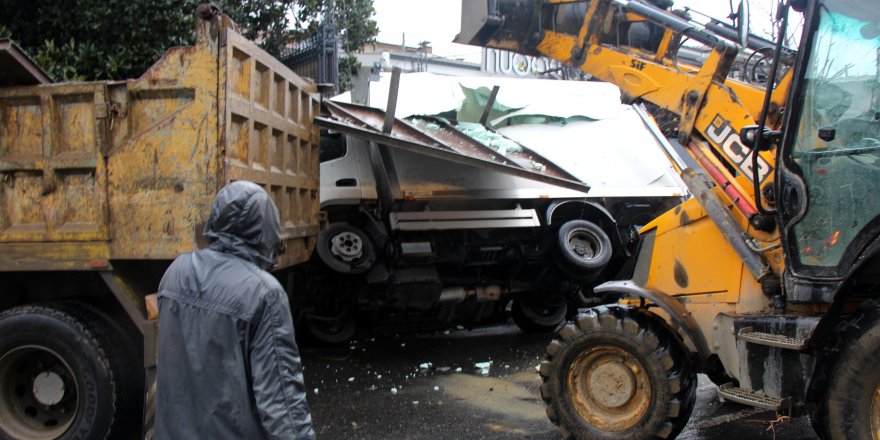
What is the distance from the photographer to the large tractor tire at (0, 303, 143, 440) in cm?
390

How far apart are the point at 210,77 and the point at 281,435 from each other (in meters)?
2.54

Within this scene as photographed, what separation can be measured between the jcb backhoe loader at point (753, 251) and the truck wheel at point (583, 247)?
2035 mm

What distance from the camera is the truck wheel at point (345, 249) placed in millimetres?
6309

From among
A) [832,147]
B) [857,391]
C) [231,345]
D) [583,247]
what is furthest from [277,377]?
[583,247]

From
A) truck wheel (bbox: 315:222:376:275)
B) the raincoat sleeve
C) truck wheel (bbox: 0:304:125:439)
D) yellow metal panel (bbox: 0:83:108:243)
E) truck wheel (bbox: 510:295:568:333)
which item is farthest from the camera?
truck wheel (bbox: 510:295:568:333)

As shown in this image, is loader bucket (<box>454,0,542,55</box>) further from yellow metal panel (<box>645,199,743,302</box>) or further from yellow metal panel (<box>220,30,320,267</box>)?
yellow metal panel (<box>645,199,743,302</box>)

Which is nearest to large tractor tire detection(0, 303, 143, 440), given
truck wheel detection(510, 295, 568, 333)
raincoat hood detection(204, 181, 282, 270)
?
raincoat hood detection(204, 181, 282, 270)

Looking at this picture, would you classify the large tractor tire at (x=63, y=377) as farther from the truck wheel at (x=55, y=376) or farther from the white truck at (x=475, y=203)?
the white truck at (x=475, y=203)

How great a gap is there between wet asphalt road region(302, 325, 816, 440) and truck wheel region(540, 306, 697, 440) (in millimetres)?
526

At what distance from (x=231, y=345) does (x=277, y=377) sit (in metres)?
0.17

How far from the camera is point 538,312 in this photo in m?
8.09

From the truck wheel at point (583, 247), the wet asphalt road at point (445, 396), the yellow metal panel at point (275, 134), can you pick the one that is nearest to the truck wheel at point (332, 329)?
the wet asphalt road at point (445, 396)

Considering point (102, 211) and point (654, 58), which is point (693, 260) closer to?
point (654, 58)

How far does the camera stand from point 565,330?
4309mm
